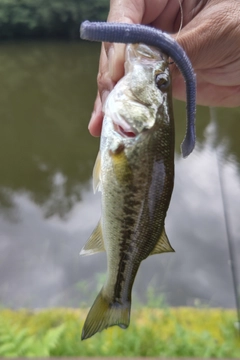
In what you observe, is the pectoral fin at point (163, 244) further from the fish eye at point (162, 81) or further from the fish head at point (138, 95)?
the fish eye at point (162, 81)

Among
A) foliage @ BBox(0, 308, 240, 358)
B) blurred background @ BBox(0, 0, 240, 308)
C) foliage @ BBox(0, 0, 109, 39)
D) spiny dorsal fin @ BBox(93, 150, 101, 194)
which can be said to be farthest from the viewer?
foliage @ BBox(0, 0, 109, 39)

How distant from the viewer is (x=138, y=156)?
1.14 meters

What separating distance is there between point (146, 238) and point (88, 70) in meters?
14.7

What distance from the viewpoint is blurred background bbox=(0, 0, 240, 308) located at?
432 centimetres

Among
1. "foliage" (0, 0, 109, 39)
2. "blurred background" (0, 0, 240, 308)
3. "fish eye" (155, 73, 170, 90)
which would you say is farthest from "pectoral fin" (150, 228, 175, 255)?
"foliage" (0, 0, 109, 39)

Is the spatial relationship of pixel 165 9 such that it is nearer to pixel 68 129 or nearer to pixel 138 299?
pixel 138 299

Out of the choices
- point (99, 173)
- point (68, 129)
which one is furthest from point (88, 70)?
point (99, 173)

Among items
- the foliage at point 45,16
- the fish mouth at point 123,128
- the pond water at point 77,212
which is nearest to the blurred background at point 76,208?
the pond water at point 77,212

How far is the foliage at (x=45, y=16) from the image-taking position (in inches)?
743

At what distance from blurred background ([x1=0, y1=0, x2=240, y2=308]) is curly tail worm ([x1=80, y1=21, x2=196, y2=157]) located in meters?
3.21

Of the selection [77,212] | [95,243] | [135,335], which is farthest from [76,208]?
[95,243]

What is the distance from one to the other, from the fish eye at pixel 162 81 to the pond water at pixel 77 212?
10.6 feet

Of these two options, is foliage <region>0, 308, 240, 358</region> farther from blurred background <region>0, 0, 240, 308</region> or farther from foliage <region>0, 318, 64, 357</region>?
blurred background <region>0, 0, 240, 308</region>

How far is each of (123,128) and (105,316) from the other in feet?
2.19
